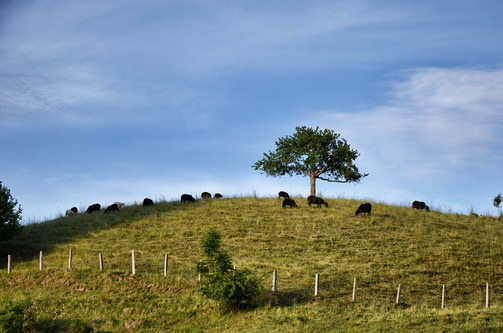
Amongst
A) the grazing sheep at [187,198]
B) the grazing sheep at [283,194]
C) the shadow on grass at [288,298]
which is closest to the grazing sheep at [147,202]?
the grazing sheep at [187,198]

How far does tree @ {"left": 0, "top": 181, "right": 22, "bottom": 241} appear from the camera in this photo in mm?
47375

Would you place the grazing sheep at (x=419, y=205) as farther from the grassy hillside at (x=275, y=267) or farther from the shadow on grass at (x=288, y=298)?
the shadow on grass at (x=288, y=298)

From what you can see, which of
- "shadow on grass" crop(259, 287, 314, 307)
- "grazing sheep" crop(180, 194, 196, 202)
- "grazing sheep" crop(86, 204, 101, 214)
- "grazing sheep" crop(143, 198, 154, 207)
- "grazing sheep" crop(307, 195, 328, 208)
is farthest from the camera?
"grazing sheep" crop(180, 194, 196, 202)

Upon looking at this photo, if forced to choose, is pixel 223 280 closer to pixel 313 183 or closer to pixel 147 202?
pixel 147 202

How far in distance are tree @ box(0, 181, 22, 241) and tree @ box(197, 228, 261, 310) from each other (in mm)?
25960

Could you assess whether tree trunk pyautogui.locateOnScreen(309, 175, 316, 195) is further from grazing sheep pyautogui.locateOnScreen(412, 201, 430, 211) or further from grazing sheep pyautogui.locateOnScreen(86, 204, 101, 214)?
grazing sheep pyautogui.locateOnScreen(86, 204, 101, 214)

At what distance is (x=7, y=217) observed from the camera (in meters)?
48.2

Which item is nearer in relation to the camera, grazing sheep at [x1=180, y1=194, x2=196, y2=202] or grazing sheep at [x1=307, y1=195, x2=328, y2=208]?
grazing sheep at [x1=307, y1=195, x2=328, y2=208]

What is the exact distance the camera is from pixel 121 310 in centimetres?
3064

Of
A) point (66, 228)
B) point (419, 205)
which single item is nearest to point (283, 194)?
point (419, 205)

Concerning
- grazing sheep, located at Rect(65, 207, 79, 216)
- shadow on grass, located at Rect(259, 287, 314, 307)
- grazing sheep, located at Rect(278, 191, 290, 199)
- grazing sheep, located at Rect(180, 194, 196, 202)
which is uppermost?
grazing sheep, located at Rect(278, 191, 290, 199)

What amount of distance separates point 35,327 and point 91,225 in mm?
27481

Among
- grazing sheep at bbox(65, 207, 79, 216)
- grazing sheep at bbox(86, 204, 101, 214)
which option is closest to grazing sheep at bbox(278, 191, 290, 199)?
grazing sheep at bbox(86, 204, 101, 214)

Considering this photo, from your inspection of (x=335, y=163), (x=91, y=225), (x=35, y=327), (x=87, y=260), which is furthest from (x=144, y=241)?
(x=335, y=163)
